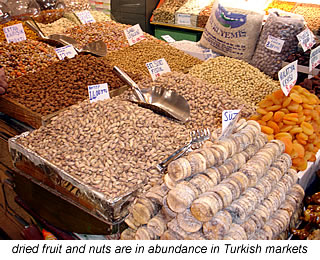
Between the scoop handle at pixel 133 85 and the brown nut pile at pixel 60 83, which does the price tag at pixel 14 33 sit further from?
the scoop handle at pixel 133 85

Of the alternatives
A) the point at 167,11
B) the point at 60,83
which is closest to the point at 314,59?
the point at 60,83

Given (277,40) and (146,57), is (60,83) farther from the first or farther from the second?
(277,40)

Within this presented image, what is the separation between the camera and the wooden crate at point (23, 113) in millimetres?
1637

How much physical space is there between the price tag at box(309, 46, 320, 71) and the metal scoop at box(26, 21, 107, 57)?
1.55 meters

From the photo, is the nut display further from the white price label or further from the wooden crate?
the wooden crate

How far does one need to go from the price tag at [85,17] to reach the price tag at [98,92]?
1809mm

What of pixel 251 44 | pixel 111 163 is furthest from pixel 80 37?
pixel 111 163

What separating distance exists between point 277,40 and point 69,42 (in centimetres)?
173

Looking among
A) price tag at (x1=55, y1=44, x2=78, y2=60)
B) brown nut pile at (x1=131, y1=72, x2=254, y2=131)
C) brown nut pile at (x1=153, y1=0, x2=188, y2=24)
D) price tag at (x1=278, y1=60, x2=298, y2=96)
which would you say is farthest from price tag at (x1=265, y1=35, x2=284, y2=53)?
brown nut pile at (x1=153, y1=0, x2=188, y2=24)

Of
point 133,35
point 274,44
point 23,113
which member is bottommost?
point 23,113

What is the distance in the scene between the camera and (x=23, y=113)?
1730 millimetres

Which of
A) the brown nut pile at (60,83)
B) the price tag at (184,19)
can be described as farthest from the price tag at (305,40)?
the price tag at (184,19)

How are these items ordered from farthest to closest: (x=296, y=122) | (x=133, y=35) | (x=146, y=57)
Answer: (x=133, y=35) < (x=146, y=57) < (x=296, y=122)
